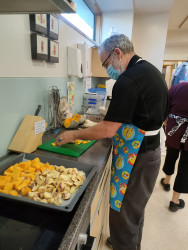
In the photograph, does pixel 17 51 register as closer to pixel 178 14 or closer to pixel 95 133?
pixel 95 133

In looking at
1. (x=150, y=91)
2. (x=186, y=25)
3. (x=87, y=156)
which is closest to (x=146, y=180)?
(x=87, y=156)

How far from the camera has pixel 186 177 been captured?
177 centimetres

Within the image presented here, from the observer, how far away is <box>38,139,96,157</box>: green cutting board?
3.25 ft

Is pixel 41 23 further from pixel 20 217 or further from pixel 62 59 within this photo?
pixel 20 217

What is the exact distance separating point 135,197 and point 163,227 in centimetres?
87

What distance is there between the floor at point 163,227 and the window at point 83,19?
2.08m

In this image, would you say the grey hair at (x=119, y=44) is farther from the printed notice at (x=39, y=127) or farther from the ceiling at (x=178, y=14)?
the ceiling at (x=178, y=14)

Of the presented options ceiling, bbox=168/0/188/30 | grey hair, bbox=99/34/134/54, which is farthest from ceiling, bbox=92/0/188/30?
grey hair, bbox=99/34/134/54

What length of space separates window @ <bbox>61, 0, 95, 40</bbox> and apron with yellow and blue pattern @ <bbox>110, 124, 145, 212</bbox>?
4.03 ft

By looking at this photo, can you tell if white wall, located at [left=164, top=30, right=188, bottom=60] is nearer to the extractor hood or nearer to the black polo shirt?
the black polo shirt

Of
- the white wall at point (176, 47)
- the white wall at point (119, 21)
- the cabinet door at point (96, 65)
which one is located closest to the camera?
the cabinet door at point (96, 65)

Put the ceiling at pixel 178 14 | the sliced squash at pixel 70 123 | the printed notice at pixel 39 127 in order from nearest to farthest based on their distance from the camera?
the printed notice at pixel 39 127
the sliced squash at pixel 70 123
the ceiling at pixel 178 14

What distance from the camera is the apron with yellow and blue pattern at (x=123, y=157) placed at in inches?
38.7

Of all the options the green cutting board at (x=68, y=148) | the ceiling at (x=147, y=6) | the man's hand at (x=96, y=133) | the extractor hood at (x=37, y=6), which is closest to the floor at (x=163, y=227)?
the green cutting board at (x=68, y=148)
